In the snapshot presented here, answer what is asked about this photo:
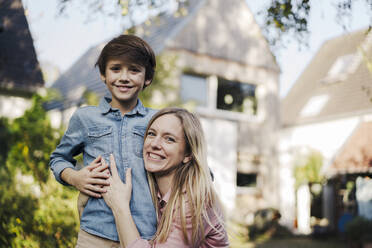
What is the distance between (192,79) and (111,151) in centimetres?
1091

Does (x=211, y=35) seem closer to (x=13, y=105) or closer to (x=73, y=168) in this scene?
(x=13, y=105)

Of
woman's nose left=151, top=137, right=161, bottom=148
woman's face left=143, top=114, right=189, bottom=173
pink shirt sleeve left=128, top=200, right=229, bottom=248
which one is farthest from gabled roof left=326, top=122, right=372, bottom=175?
woman's nose left=151, top=137, right=161, bottom=148

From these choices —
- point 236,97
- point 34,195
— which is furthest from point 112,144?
point 236,97

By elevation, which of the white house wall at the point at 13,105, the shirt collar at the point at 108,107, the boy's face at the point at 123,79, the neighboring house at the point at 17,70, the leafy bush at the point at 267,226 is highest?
the neighboring house at the point at 17,70

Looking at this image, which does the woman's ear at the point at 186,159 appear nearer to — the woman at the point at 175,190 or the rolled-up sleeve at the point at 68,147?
the woman at the point at 175,190

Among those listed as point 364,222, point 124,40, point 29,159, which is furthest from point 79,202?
point 364,222

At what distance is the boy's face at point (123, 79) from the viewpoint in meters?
2.26

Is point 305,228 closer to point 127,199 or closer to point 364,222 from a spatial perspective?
point 364,222

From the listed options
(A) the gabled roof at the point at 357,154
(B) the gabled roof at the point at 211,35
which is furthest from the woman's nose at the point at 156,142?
(A) the gabled roof at the point at 357,154

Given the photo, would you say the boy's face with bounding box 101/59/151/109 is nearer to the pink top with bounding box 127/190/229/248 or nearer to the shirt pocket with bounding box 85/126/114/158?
the shirt pocket with bounding box 85/126/114/158

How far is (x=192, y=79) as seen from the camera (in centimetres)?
1305

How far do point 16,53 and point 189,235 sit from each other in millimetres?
6959

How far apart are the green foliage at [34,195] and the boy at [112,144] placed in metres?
2.09

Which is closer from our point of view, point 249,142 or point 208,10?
point 208,10
